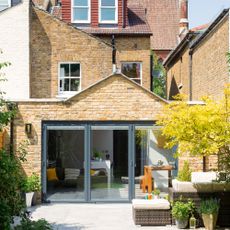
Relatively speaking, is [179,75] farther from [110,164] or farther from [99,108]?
[110,164]

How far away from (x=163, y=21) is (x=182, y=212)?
42015mm

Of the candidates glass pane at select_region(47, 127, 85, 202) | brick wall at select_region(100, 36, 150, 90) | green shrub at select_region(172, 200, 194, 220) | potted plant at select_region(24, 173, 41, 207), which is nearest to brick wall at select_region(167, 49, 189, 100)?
brick wall at select_region(100, 36, 150, 90)

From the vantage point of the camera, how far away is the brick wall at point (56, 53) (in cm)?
2620

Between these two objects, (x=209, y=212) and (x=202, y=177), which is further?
(x=202, y=177)

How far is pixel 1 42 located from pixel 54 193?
8.42 m

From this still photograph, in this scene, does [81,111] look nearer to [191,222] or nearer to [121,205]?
[121,205]

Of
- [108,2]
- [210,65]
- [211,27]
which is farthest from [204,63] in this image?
[108,2]

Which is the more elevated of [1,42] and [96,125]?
[1,42]

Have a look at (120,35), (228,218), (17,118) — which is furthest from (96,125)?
(120,35)

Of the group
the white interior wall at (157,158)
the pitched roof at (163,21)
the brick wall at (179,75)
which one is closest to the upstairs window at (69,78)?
the brick wall at (179,75)

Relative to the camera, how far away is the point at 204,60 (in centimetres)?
2414

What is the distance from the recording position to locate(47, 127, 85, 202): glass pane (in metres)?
20.2

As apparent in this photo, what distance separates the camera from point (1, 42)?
25531mm

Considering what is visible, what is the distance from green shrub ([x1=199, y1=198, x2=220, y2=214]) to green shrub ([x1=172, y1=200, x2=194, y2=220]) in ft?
0.99
